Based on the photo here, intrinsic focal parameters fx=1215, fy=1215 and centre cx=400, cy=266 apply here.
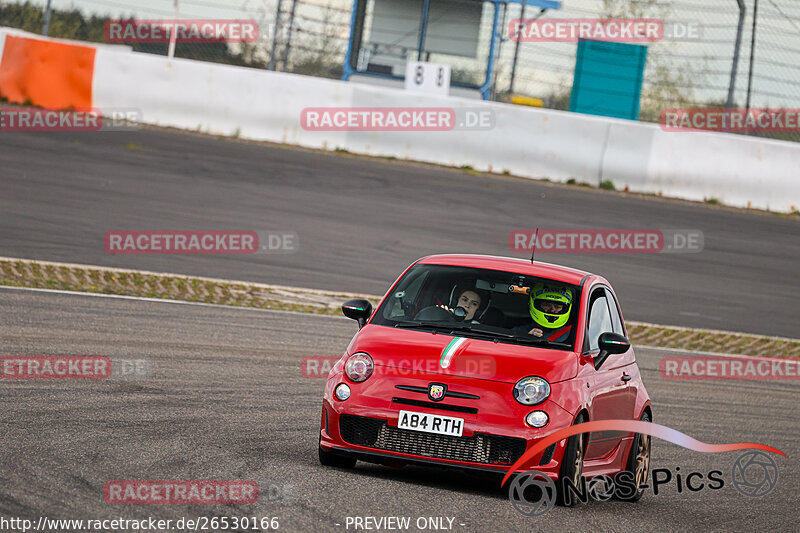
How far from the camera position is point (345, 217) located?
19.2m

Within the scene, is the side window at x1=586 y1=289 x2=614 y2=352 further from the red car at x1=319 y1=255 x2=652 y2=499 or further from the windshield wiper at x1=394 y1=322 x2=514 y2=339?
the windshield wiper at x1=394 y1=322 x2=514 y2=339

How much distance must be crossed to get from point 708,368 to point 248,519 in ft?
32.2

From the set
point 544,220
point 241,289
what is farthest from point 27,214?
point 544,220

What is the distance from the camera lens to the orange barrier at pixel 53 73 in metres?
23.2

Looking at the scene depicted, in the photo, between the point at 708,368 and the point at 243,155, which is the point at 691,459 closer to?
the point at 708,368

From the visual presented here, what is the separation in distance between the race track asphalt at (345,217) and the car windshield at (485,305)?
729 cm

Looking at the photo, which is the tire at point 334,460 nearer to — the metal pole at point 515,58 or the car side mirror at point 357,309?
the car side mirror at point 357,309

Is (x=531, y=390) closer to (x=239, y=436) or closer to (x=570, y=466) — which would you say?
(x=570, y=466)

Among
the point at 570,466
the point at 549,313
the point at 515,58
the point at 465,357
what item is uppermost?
the point at 515,58
